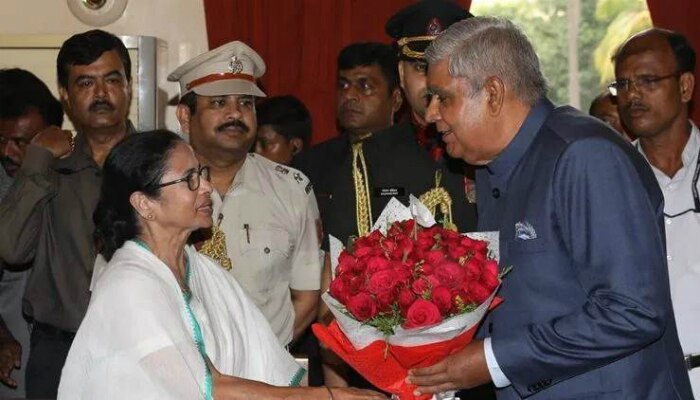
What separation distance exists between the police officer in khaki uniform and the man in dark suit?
1328 mm

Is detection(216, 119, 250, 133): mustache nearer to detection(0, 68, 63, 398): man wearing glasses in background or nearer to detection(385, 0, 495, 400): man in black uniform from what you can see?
detection(385, 0, 495, 400): man in black uniform

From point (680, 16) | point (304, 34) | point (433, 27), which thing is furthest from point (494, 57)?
point (680, 16)

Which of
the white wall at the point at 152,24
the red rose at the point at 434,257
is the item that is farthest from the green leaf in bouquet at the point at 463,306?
the white wall at the point at 152,24

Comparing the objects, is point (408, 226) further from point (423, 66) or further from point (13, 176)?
point (13, 176)

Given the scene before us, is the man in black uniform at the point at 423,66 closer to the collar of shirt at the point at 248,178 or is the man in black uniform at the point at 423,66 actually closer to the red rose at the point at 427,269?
the collar of shirt at the point at 248,178

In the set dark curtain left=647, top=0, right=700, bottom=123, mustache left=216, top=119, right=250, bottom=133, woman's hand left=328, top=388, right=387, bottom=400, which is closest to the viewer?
woman's hand left=328, top=388, right=387, bottom=400

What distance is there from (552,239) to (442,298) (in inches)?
12.1

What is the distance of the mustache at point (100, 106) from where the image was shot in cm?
428

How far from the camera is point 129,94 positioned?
4465 mm

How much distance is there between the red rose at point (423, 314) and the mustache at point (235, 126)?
5.81ft

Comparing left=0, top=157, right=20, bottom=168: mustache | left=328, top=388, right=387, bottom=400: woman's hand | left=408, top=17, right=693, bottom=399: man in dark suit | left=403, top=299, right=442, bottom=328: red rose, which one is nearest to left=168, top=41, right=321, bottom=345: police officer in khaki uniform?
left=0, top=157, right=20, bottom=168: mustache

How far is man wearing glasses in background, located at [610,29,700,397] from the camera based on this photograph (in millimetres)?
3891

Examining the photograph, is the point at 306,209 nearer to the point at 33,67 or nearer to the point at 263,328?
the point at 263,328

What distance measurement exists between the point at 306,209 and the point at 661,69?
1.46 meters
